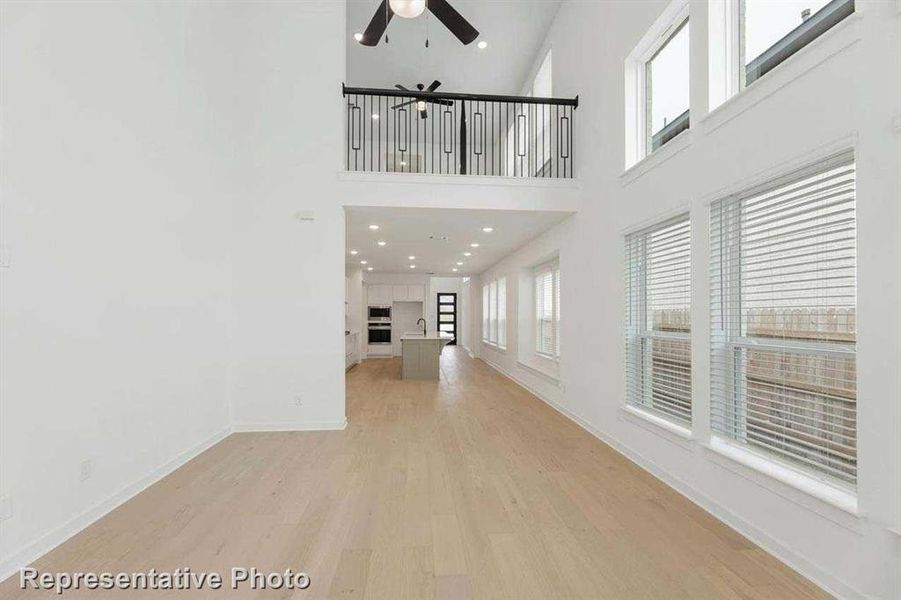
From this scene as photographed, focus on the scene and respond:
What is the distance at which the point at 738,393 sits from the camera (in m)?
2.61

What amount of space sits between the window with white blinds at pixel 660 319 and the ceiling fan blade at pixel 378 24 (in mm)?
2924

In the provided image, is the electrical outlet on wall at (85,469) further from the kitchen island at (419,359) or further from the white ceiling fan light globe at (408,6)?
the kitchen island at (419,359)

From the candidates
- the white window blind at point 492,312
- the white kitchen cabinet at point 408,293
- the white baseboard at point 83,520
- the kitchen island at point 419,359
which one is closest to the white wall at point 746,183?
the white baseboard at point 83,520

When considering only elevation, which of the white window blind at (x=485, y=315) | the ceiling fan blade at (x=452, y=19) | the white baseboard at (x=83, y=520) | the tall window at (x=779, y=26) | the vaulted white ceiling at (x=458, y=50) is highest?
the vaulted white ceiling at (x=458, y=50)

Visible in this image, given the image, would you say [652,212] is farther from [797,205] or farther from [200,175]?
[200,175]

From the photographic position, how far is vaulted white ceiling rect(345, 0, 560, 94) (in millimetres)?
5855

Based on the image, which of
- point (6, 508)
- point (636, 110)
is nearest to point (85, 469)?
point (6, 508)

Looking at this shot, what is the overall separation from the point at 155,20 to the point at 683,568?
16.5 feet

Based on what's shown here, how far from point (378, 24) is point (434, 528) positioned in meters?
4.07

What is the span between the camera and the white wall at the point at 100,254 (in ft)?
6.98

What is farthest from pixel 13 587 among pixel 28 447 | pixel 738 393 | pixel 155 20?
pixel 738 393

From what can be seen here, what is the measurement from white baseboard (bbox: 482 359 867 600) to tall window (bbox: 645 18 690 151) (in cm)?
270

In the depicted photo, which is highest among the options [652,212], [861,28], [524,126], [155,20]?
[524,126]

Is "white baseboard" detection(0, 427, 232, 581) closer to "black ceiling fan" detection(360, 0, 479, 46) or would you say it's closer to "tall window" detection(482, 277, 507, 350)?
"black ceiling fan" detection(360, 0, 479, 46)
